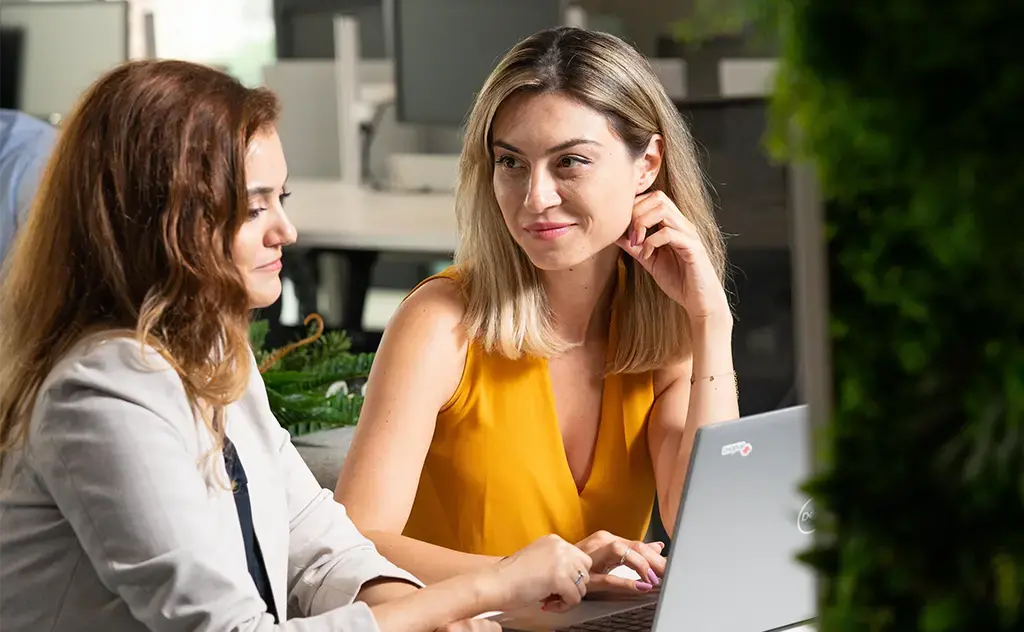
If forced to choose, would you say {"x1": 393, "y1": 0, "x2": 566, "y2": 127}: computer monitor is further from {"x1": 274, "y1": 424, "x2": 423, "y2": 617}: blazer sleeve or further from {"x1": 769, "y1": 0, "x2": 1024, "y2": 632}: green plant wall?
{"x1": 769, "y1": 0, "x2": 1024, "y2": 632}: green plant wall

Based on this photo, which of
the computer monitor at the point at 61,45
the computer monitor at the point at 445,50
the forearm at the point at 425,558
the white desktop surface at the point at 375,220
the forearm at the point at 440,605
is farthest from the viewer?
the computer monitor at the point at 61,45

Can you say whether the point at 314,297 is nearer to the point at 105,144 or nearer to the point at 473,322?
the point at 473,322

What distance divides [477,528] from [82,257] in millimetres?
786

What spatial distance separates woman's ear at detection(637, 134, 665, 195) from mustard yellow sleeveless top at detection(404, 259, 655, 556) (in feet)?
0.89

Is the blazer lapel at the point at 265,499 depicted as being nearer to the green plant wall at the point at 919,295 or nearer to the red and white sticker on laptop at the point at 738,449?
the red and white sticker on laptop at the point at 738,449

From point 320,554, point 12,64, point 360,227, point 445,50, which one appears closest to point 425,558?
point 320,554

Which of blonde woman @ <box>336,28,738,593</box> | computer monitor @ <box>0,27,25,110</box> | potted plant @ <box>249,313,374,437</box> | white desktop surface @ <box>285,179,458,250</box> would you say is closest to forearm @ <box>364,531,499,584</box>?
→ blonde woman @ <box>336,28,738,593</box>

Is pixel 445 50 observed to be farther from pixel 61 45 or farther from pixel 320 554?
pixel 320 554

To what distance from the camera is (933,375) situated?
20.6 inches

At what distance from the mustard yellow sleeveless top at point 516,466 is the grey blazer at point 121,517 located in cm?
61

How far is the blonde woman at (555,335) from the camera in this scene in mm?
1730

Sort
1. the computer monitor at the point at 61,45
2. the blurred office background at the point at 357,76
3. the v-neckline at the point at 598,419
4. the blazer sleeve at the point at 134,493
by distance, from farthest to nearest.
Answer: the computer monitor at the point at 61,45
the blurred office background at the point at 357,76
the v-neckline at the point at 598,419
the blazer sleeve at the point at 134,493

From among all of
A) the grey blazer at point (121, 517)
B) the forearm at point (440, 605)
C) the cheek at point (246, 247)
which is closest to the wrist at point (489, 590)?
the forearm at point (440, 605)

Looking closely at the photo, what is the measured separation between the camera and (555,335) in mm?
1855
